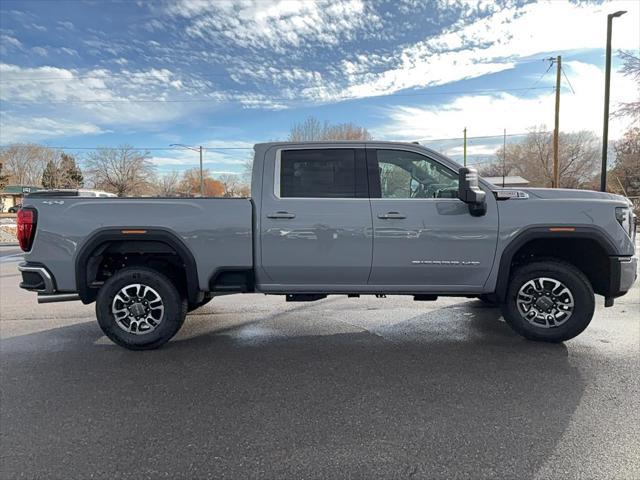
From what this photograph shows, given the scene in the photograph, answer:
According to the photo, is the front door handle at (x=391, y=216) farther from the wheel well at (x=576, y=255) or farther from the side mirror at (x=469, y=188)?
the wheel well at (x=576, y=255)

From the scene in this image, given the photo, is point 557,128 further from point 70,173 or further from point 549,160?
point 70,173

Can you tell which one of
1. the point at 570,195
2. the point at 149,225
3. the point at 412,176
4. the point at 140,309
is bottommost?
the point at 140,309

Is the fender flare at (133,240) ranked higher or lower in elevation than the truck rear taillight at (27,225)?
lower

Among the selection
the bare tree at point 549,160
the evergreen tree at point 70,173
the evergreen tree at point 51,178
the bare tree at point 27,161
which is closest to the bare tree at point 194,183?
the evergreen tree at point 70,173

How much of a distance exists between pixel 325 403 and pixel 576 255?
3.20 meters

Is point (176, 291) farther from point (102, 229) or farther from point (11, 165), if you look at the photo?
point (11, 165)

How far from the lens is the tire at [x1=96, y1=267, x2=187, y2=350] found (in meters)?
4.46

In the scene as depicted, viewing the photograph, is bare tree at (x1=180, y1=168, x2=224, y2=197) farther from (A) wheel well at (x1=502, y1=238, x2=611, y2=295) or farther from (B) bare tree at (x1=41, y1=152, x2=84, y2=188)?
(A) wheel well at (x1=502, y1=238, x2=611, y2=295)

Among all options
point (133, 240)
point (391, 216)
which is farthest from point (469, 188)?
point (133, 240)

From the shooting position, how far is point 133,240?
4430mm

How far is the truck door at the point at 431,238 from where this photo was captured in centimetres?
427

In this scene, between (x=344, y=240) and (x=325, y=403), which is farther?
(x=344, y=240)

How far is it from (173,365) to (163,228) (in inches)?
52.7

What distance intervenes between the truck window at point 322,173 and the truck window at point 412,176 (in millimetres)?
238
